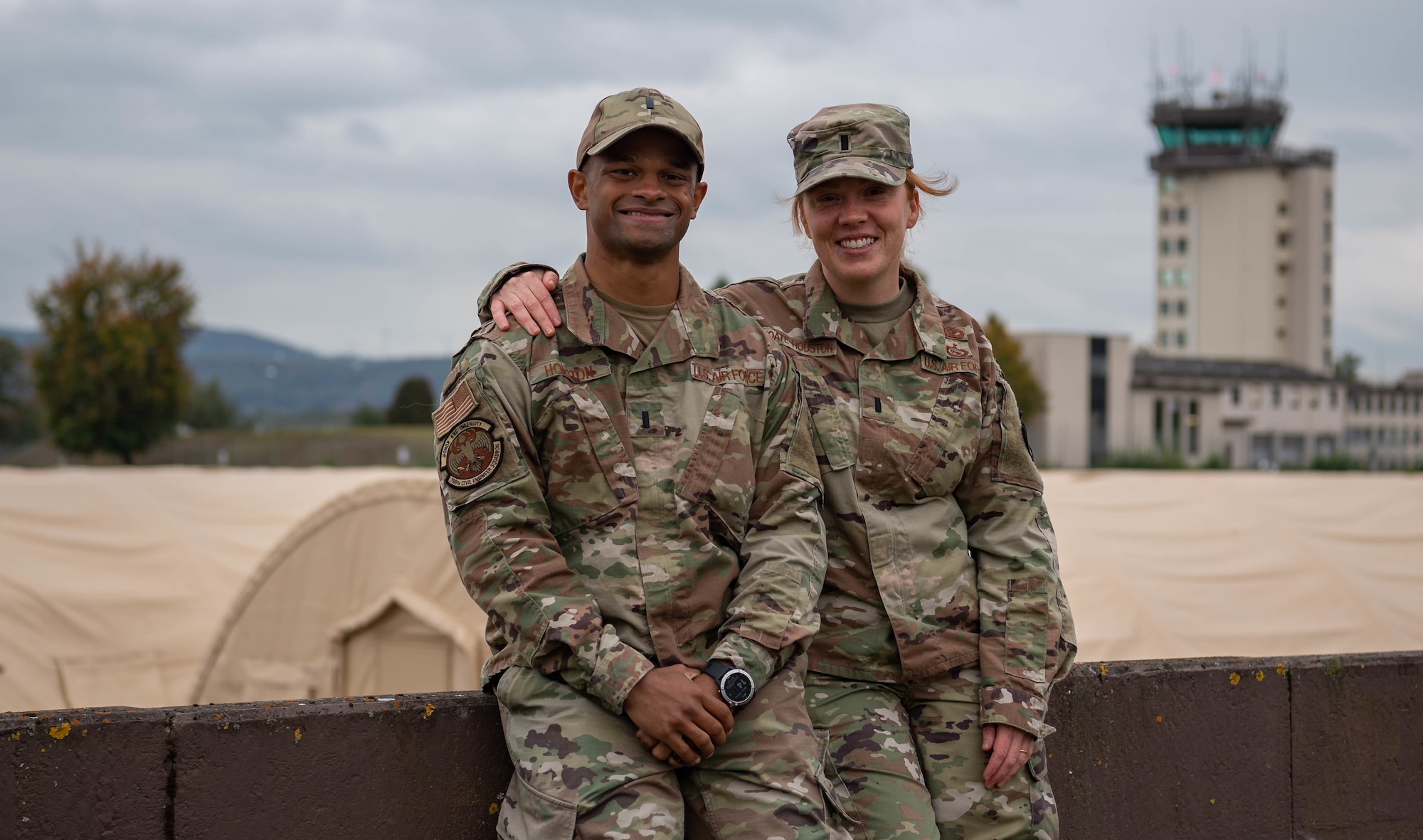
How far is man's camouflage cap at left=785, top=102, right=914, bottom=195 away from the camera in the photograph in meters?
3.25

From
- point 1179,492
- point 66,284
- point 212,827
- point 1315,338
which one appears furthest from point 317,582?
point 1315,338

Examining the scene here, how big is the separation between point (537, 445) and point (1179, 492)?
12.6 metres

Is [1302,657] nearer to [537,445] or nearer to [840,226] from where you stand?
[840,226]

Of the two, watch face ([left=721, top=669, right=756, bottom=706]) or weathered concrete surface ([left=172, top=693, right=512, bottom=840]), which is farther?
weathered concrete surface ([left=172, top=693, right=512, bottom=840])

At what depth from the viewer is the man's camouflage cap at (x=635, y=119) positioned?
2.88 metres

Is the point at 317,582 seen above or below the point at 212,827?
below

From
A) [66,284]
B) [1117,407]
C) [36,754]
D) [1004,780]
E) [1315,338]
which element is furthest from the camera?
[1315,338]

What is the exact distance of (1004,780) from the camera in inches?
124

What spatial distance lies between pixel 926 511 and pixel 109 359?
1945 inches

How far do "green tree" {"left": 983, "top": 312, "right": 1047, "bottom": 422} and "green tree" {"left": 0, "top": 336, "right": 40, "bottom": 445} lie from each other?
47.9 m

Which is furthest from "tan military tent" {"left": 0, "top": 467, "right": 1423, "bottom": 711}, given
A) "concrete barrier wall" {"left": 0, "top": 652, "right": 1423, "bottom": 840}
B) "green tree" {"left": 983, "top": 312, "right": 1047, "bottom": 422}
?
"green tree" {"left": 983, "top": 312, "right": 1047, "bottom": 422}

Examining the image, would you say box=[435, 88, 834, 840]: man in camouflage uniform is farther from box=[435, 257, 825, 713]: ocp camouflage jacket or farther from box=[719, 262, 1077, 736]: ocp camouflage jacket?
box=[719, 262, 1077, 736]: ocp camouflage jacket

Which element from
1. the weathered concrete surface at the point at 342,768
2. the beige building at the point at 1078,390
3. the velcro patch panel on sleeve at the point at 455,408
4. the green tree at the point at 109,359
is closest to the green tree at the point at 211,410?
the green tree at the point at 109,359

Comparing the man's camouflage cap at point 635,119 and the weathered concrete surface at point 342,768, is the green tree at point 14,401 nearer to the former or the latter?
the weathered concrete surface at point 342,768
